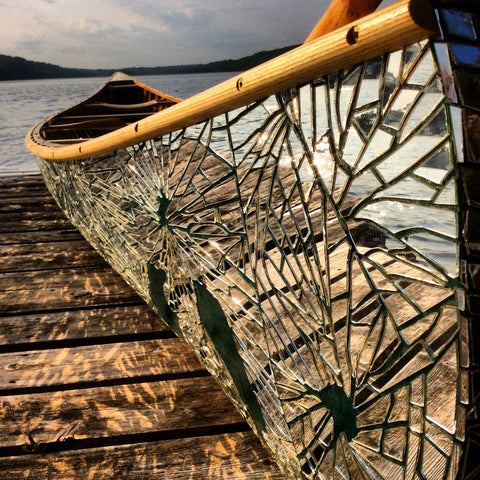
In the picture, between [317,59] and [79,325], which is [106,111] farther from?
[317,59]

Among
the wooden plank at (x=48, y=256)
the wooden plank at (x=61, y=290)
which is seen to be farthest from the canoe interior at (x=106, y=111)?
the wooden plank at (x=61, y=290)

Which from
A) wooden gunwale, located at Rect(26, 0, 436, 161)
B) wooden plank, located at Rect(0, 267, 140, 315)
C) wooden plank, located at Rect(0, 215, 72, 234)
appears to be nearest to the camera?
wooden gunwale, located at Rect(26, 0, 436, 161)

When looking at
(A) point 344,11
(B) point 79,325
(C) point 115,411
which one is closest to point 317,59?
(A) point 344,11

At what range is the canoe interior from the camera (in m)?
3.33

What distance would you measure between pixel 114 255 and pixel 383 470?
50.2 inches

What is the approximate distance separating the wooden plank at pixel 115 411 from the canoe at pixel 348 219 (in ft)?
0.34

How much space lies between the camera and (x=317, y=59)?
0.53 m

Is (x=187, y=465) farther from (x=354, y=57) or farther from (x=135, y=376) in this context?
(x=354, y=57)

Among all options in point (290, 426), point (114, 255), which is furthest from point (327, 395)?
point (114, 255)

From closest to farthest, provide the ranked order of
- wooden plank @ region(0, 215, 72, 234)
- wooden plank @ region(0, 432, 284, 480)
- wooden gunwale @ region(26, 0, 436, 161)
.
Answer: wooden gunwale @ region(26, 0, 436, 161) → wooden plank @ region(0, 432, 284, 480) → wooden plank @ region(0, 215, 72, 234)

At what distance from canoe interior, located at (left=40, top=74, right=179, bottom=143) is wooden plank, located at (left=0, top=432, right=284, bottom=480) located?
6.43 ft

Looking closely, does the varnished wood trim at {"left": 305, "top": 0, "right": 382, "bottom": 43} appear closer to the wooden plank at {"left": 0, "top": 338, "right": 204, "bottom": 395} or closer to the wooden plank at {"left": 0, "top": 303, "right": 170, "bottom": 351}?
the wooden plank at {"left": 0, "top": 338, "right": 204, "bottom": 395}

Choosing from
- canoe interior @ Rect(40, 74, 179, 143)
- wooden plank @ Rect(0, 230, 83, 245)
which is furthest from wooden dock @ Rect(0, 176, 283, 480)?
canoe interior @ Rect(40, 74, 179, 143)

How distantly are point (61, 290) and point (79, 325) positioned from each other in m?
0.33
